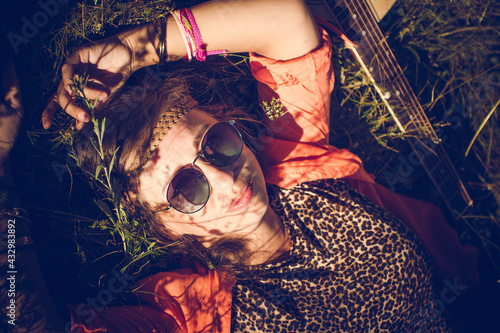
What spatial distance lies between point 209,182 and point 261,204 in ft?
1.19

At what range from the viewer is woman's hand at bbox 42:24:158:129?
179 cm

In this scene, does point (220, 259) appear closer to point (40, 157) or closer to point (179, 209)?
point (179, 209)

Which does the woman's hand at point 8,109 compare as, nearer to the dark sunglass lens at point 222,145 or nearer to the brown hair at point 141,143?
the brown hair at point 141,143

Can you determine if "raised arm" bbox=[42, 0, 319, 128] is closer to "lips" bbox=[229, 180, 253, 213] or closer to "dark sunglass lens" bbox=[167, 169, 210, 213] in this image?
"dark sunglass lens" bbox=[167, 169, 210, 213]

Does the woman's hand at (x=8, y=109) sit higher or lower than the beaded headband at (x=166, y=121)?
higher

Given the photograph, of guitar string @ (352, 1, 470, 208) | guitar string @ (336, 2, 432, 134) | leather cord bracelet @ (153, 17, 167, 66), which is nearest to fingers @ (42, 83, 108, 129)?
leather cord bracelet @ (153, 17, 167, 66)

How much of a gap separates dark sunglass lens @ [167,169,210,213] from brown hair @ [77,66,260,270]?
230 millimetres

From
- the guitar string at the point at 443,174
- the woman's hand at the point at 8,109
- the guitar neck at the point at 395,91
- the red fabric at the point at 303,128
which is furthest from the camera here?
the guitar string at the point at 443,174

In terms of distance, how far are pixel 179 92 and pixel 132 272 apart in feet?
4.88

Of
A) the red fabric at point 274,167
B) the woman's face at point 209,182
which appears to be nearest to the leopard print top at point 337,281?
the red fabric at point 274,167

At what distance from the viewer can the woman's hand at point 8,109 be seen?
1.96 m

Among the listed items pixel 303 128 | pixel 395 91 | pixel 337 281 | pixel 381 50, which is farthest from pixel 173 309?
pixel 381 50

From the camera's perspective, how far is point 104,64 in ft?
6.19

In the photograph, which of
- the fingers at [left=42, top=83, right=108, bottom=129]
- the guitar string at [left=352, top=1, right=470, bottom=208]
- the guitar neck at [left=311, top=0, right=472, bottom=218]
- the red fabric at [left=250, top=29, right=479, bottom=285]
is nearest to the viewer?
the fingers at [left=42, top=83, right=108, bottom=129]
